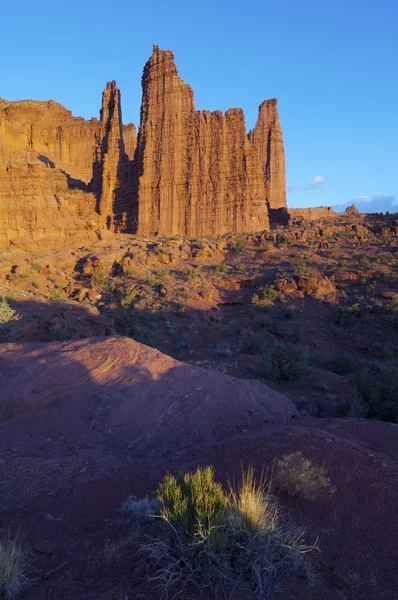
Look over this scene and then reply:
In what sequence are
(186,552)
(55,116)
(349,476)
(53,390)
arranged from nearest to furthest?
(186,552)
(349,476)
(53,390)
(55,116)

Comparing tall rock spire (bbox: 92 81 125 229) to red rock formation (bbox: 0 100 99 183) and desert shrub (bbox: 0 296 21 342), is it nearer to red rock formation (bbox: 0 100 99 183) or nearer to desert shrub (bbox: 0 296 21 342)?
red rock formation (bbox: 0 100 99 183)

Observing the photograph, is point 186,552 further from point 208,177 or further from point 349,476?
point 208,177

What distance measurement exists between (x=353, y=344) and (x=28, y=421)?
46.1 ft

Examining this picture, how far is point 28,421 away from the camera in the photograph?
621cm

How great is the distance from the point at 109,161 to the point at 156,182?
19.4 ft

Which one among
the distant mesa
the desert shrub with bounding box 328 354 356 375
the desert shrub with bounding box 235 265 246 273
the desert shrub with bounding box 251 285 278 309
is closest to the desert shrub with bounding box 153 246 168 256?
the desert shrub with bounding box 235 265 246 273

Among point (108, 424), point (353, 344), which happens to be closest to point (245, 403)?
point (108, 424)

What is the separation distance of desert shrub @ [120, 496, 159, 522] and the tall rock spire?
123ft

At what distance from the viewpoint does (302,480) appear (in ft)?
11.7

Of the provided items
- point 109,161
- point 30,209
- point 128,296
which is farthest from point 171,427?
point 109,161

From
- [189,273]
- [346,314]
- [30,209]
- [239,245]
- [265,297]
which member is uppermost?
[30,209]

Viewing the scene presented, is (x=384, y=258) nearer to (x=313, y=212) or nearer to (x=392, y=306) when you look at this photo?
(x=392, y=306)

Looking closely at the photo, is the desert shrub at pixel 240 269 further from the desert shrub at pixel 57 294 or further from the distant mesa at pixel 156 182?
the distant mesa at pixel 156 182

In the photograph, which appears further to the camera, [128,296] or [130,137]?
[130,137]
